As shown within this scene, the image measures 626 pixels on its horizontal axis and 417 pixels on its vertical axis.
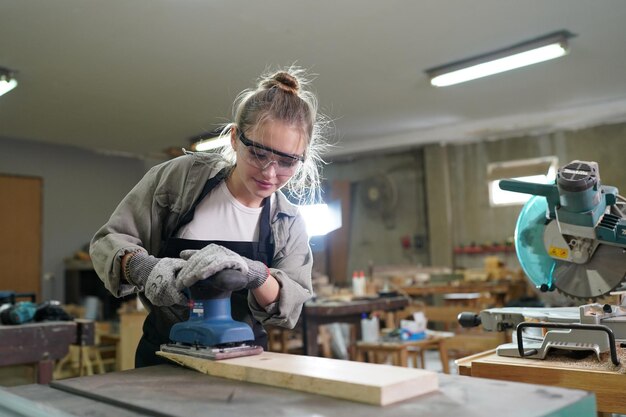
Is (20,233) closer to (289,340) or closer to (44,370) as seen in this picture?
(289,340)

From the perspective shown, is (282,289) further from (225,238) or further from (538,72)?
(538,72)

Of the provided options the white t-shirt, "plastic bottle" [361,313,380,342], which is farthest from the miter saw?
"plastic bottle" [361,313,380,342]

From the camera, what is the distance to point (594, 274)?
55.9 inches

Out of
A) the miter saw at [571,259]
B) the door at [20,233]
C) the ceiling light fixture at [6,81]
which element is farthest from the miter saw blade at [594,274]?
the door at [20,233]

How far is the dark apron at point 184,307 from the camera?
1428 mm

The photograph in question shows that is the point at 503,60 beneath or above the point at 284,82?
above

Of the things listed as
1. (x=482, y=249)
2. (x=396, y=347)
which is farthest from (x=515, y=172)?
(x=396, y=347)

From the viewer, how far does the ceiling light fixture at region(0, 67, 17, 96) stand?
469 centimetres

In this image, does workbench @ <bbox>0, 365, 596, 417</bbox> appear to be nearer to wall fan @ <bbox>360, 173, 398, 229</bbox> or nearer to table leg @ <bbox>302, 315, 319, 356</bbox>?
table leg @ <bbox>302, 315, 319, 356</bbox>

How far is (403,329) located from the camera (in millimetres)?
3904

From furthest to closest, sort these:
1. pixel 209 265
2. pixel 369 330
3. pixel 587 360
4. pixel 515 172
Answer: pixel 515 172, pixel 369 330, pixel 587 360, pixel 209 265

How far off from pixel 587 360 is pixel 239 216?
35.6 inches

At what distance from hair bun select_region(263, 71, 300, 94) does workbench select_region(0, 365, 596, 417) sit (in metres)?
0.78

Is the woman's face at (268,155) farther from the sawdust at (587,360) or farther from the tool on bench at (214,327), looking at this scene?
the sawdust at (587,360)
